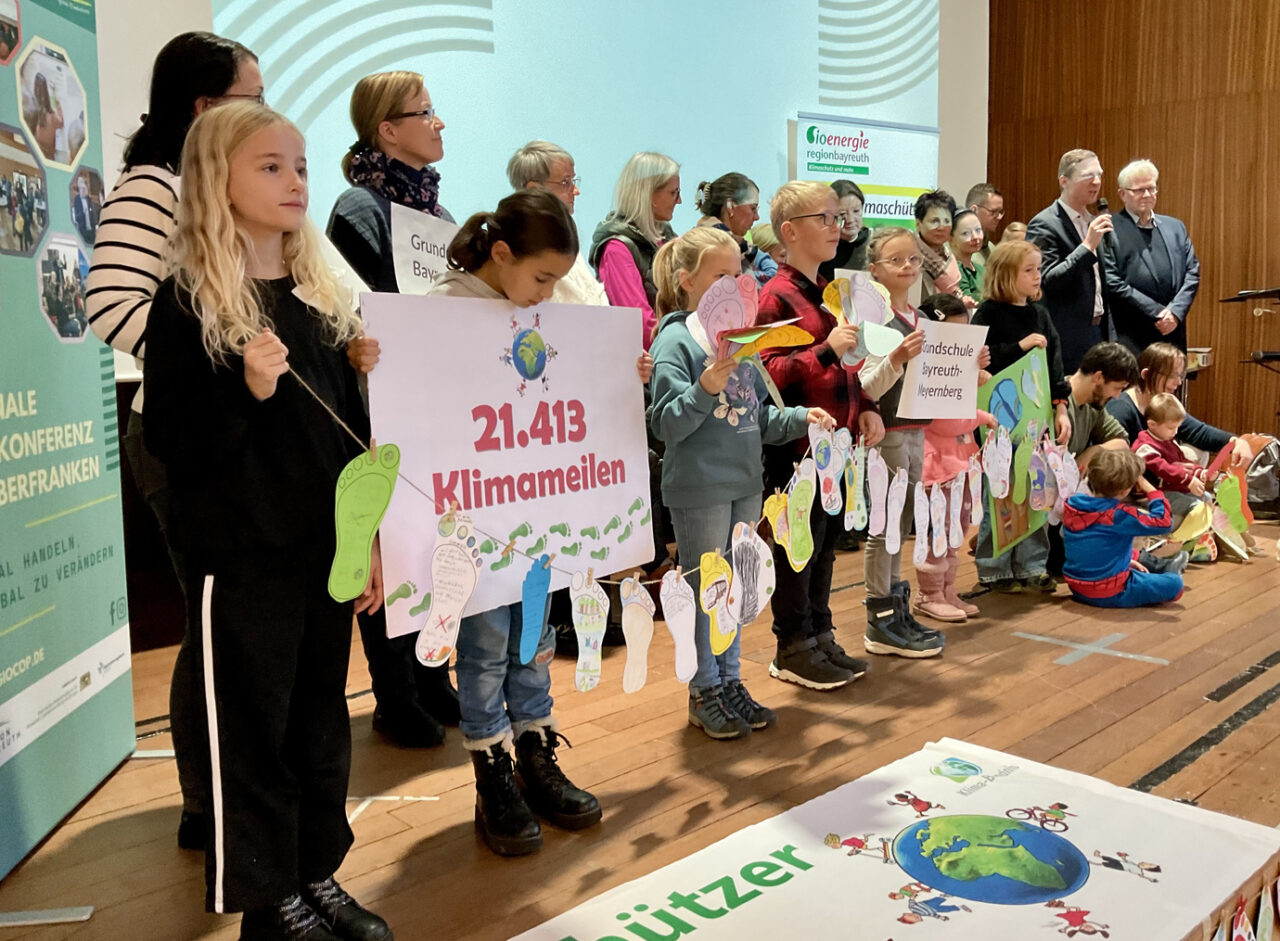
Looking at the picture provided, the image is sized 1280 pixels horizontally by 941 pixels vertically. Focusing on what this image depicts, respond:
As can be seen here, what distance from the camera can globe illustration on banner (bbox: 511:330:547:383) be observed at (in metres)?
1.86

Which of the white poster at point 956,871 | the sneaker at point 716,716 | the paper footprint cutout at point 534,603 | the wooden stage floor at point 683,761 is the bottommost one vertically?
the wooden stage floor at point 683,761

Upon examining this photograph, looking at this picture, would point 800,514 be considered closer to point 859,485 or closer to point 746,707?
point 859,485

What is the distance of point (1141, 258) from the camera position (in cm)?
505

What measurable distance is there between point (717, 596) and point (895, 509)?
31.2 inches

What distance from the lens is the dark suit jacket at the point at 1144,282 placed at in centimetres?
493

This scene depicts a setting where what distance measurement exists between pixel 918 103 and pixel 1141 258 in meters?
2.01

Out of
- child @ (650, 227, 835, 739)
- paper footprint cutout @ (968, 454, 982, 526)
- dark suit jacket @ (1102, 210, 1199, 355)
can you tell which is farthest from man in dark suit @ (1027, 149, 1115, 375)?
child @ (650, 227, 835, 739)

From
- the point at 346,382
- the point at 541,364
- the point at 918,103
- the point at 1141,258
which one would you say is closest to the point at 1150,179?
the point at 1141,258

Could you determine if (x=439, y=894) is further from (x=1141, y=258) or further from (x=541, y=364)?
(x=1141, y=258)

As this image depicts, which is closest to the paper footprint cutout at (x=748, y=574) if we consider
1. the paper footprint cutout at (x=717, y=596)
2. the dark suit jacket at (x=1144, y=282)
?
the paper footprint cutout at (x=717, y=596)

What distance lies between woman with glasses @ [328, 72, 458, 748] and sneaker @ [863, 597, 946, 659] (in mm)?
1346

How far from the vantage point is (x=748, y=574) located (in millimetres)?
2264

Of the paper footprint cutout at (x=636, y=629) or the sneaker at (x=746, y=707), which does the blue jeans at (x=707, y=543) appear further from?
the paper footprint cutout at (x=636, y=629)

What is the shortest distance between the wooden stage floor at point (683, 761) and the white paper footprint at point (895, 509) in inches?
15.4
